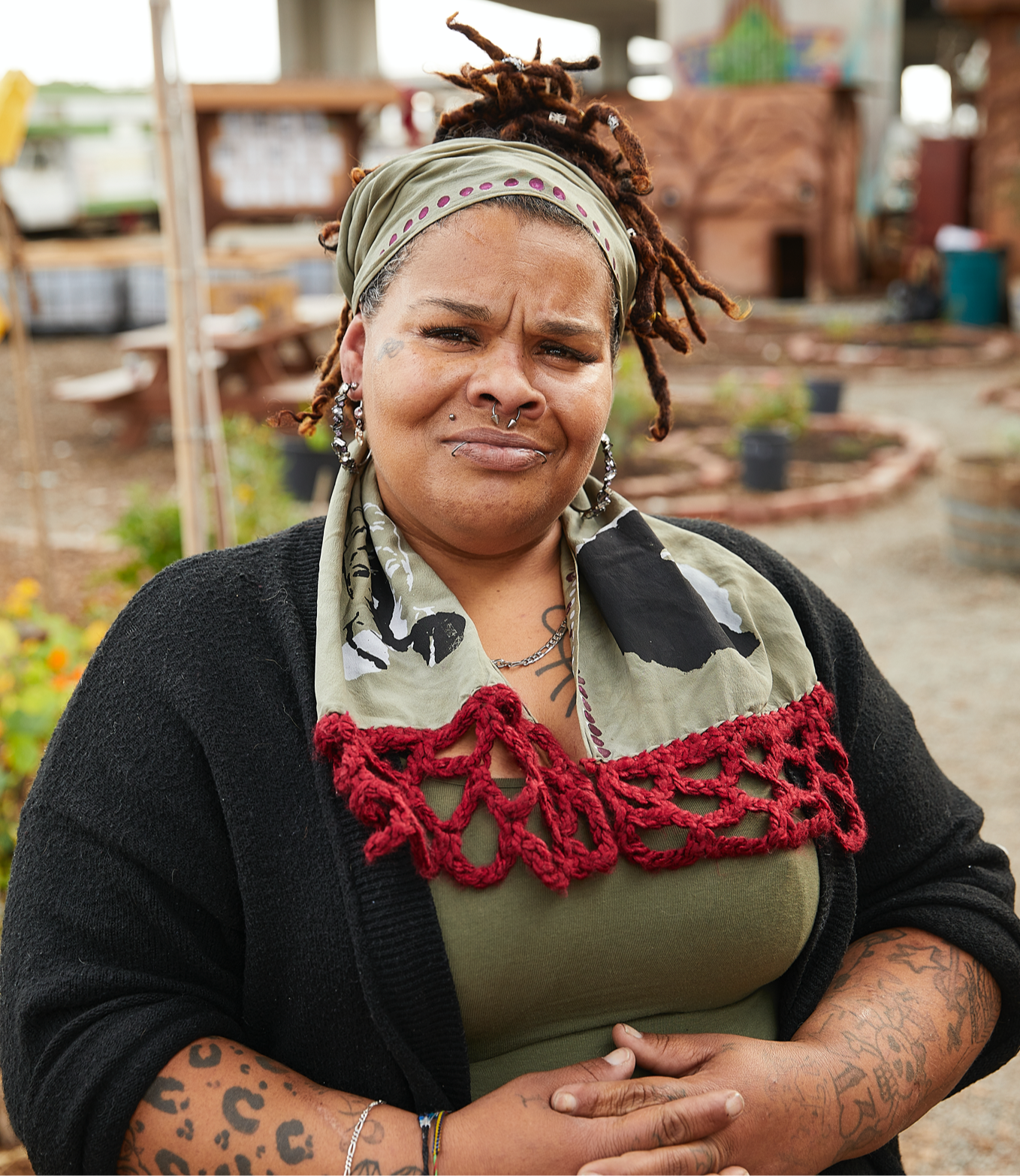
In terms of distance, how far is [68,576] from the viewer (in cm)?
593

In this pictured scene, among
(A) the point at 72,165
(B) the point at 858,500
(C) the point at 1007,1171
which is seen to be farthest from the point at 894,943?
(A) the point at 72,165

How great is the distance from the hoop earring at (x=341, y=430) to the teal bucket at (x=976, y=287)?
54.6 ft

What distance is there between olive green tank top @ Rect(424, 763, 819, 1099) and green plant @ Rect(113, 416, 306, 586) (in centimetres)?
302

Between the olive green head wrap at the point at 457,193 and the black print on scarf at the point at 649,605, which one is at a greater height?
the olive green head wrap at the point at 457,193

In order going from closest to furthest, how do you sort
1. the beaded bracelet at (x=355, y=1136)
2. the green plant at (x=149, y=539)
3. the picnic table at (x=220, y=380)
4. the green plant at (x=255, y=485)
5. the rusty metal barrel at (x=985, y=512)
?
the beaded bracelet at (x=355, y=1136)
the green plant at (x=149, y=539)
the green plant at (x=255, y=485)
the rusty metal barrel at (x=985, y=512)
the picnic table at (x=220, y=380)

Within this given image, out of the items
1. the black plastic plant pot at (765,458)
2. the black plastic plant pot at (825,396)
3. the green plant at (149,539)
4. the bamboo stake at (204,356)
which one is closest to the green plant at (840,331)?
the black plastic plant pot at (825,396)

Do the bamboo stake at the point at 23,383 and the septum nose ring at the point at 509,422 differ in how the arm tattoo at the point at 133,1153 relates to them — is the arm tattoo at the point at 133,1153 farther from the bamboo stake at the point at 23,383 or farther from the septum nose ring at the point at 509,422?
the bamboo stake at the point at 23,383

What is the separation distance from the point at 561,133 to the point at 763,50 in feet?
72.5

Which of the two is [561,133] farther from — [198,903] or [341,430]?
[198,903]

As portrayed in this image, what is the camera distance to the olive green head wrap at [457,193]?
143cm

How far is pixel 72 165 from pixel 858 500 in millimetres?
14003

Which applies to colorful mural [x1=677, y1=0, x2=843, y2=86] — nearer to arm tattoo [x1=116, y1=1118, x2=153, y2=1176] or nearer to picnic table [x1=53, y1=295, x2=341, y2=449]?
picnic table [x1=53, y1=295, x2=341, y2=449]

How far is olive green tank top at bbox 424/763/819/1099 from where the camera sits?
1.29 m

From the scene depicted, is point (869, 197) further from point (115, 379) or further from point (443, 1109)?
point (443, 1109)
